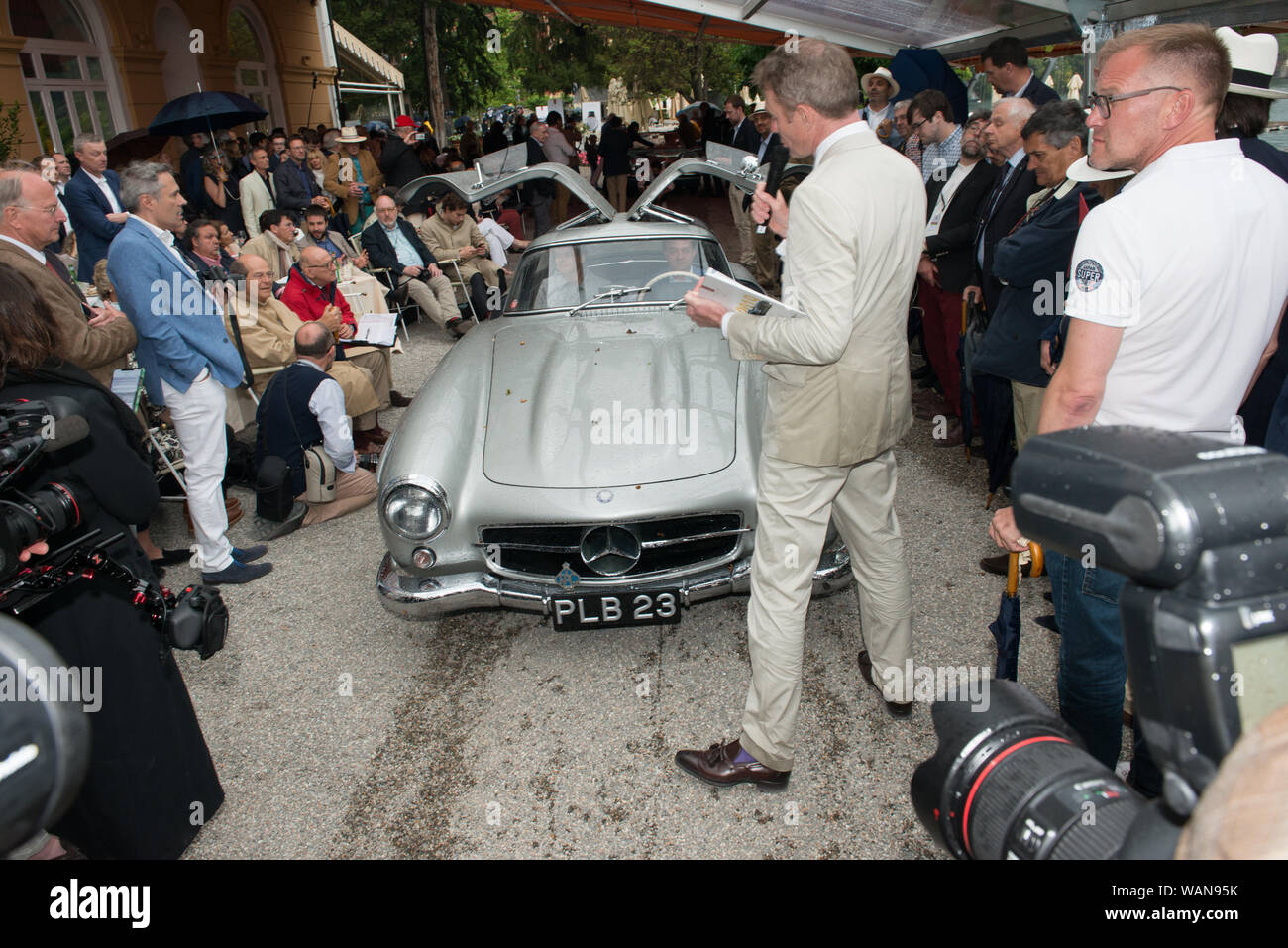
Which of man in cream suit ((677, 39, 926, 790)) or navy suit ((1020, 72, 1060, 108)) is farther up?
navy suit ((1020, 72, 1060, 108))

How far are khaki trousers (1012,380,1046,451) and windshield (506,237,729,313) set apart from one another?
1.78m

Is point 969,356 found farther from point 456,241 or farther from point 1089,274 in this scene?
point 456,241

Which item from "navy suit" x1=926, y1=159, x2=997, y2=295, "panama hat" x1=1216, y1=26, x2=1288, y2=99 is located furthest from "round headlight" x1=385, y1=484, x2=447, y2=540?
"navy suit" x1=926, y1=159, x2=997, y2=295

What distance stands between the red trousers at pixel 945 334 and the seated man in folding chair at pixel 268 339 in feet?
13.1

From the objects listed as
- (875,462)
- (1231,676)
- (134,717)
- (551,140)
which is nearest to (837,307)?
(875,462)

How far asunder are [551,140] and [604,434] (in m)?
12.5

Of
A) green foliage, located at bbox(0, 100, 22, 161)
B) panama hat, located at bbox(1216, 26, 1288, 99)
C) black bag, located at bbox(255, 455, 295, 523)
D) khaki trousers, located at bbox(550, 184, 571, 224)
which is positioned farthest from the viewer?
khaki trousers, located at bbox(550, 184, 571, 224)

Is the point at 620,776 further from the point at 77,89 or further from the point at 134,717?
the point at 77,89

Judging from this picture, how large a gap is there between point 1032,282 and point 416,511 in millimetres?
2800

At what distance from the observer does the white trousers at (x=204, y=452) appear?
389 centimetres

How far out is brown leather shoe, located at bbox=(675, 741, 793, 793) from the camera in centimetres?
254

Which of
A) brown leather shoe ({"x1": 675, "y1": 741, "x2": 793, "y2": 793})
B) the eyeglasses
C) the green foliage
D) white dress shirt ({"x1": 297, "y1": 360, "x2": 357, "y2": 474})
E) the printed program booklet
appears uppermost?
the green foliage

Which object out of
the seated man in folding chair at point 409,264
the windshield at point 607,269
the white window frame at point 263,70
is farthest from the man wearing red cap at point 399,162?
the windshield at point 607,269

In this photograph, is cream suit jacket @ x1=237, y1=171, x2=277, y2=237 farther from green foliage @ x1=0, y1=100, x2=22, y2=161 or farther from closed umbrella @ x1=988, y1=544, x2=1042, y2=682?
closed umbrella @ x1=988, y1=544, x2=1042, y2=682
